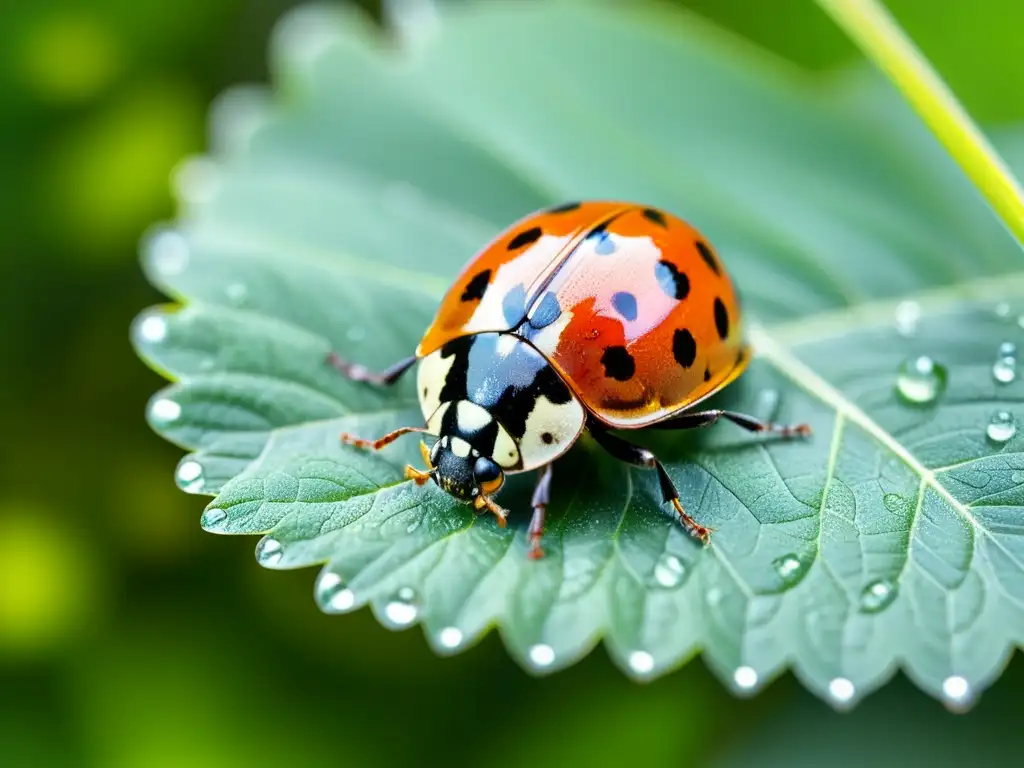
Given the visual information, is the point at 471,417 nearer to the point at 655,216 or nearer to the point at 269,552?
the point at 269,552

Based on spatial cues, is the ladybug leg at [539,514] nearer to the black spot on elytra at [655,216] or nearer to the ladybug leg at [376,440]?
the ladybug leg at [376,440]

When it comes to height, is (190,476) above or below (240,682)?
above

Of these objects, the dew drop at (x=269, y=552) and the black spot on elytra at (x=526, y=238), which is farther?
the black spot on elytra at (x=526, y=238)

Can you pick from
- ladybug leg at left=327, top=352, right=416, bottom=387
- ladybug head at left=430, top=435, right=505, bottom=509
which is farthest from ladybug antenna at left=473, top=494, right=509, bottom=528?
ladybug leg at left=327, top=352, right=416, bottom=387

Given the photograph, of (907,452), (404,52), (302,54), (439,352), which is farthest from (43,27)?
(907,452)

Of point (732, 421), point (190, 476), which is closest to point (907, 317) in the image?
point (732, 421)

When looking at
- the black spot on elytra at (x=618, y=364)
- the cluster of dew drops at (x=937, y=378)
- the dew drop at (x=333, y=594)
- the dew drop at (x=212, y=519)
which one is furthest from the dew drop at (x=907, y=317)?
the dew drop at (x=212, y=519)

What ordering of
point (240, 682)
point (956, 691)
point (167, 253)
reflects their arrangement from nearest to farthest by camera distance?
point (956, 691) < point (167, 253) < point (240, 682)

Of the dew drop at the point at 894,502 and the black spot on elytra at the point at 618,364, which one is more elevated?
the black spot on elytra at the point at 618,364
